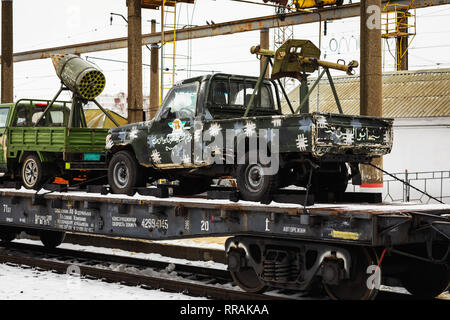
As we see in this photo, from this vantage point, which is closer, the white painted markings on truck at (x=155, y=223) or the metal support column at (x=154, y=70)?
the white painted markings on truck at (x=155, y=223)

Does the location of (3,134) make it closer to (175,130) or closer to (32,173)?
(32,173)

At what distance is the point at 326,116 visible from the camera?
8.91m

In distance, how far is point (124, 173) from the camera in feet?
39.9

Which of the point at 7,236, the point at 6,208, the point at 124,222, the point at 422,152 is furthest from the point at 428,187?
the point at 124,222

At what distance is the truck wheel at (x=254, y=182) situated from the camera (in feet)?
30.8

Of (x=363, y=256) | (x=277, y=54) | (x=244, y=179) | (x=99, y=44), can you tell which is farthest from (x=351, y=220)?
(x=99, y=44)

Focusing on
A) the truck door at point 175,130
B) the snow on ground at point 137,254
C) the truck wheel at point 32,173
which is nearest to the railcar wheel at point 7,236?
the snow on ground at point 137,254

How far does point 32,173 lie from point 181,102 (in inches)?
166

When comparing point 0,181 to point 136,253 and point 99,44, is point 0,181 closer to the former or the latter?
point 136,253

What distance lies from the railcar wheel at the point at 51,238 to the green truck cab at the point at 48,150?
142 centimetres

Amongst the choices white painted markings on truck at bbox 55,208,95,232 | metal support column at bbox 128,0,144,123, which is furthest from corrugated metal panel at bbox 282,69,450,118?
white painted markings on truck at bbox 55,208,95,232

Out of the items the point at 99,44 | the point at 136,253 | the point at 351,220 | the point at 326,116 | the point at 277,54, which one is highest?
the point at 99,44

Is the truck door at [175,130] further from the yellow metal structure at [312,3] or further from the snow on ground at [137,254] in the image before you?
the yellow metal structure at [312,3]
